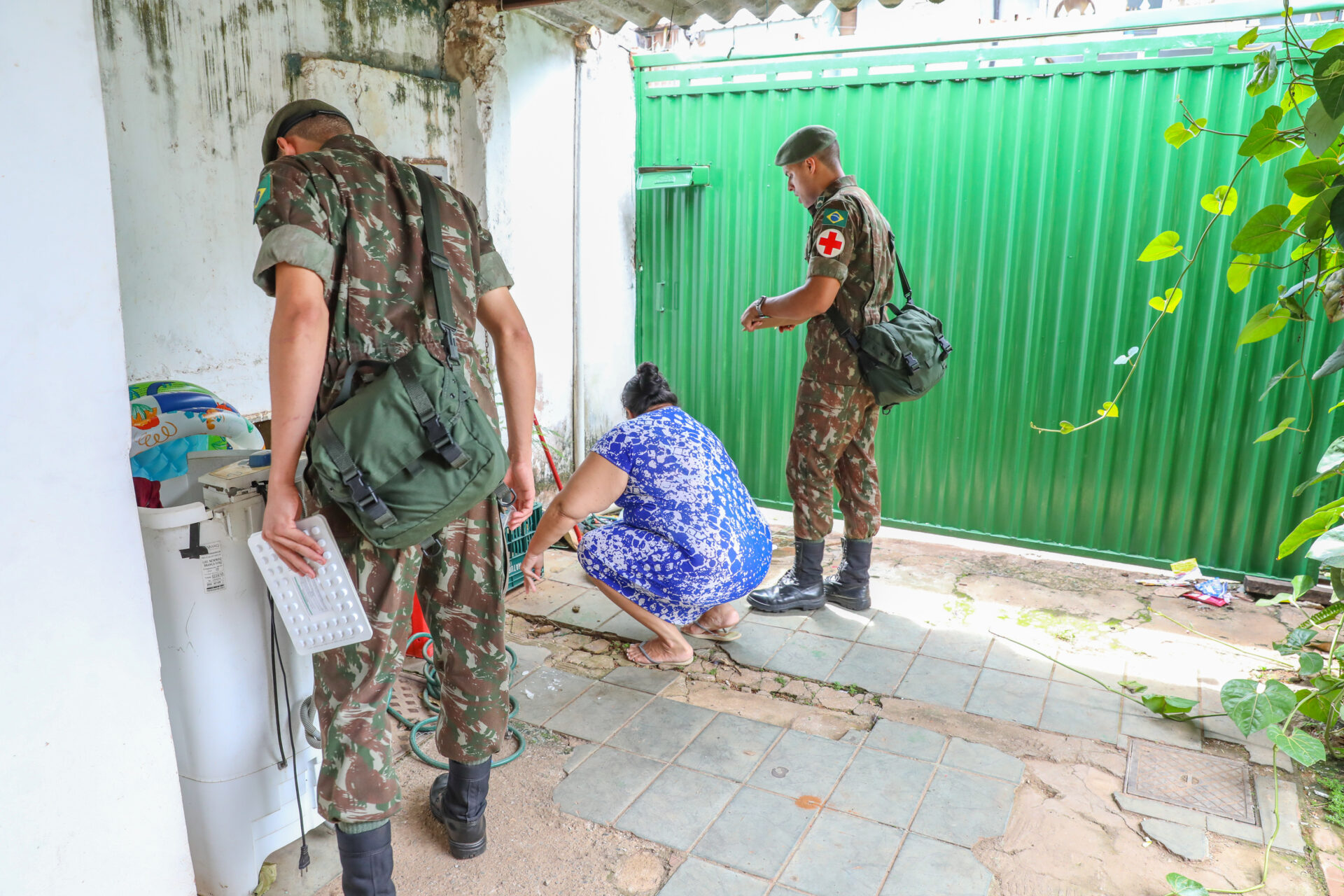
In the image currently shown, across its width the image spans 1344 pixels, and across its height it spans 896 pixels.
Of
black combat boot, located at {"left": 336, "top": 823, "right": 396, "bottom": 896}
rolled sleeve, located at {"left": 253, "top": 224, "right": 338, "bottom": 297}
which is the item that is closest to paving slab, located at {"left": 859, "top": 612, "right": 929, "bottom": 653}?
black combat boot, located at {"left": 336, "top": 823, "right": 396, "bottom": 896}

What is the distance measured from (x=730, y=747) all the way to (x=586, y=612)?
4.20 ft

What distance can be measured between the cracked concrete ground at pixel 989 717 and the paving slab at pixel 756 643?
0.02 m

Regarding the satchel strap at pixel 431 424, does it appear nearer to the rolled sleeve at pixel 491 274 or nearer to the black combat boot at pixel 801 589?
the rolled sleeve at pixel 491 274

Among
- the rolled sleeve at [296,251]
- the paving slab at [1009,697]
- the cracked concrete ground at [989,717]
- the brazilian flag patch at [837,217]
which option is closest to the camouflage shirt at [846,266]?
the brazilian flag patch at [837,217]

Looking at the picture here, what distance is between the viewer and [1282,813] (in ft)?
8.52

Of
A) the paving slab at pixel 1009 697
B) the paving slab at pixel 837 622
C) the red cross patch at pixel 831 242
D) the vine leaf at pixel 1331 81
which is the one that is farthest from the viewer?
the paving slab at pixel 837 622

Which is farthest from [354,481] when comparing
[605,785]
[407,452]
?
[605,785]

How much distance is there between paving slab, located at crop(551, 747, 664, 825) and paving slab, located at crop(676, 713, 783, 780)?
0.45 feet

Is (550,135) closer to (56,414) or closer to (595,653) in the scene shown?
(595,653)

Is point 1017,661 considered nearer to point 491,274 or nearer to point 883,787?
point 883,787

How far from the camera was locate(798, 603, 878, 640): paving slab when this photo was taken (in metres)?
3.86

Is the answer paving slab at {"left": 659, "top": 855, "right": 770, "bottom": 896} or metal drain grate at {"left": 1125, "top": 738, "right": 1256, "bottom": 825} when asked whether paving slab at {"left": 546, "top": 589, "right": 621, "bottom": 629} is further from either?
metal drain grate at {"left": 1125, "top": 738, "right": 1256, "bottom": 825}

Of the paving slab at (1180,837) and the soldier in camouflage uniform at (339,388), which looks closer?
the soldier in camouflage uniform at (339,388)

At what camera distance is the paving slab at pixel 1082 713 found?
306 centimetres
